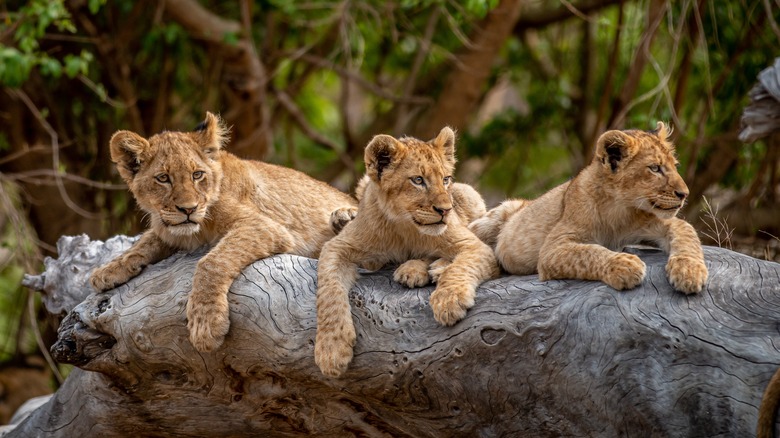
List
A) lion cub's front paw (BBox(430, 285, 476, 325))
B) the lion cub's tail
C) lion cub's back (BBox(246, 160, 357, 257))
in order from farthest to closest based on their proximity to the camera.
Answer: the lion cub's tail
lion cub's back (BBox(246, 160, 357, 257))
lion cub's front paw (BBox(430, 285, 476, 325))

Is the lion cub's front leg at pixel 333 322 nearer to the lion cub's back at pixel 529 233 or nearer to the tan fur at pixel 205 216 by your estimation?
the tan fur at pixel 205 216

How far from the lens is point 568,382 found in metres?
4.71

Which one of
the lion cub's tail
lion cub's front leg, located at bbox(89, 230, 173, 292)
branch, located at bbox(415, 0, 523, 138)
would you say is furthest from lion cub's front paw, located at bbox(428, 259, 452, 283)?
branch, located at bbox(415, 0, 523, 138)

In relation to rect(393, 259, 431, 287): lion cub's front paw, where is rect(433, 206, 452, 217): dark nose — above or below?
above

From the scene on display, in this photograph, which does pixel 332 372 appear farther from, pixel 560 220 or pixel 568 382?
pixel 560 220

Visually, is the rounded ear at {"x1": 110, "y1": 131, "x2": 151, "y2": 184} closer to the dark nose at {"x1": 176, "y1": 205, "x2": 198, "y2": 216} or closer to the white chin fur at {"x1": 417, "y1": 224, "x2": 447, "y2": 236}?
the dark nose at {"x1": 176, "y1": 205, "x2": 198, "y2": 216}

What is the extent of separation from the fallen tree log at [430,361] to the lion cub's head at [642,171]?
30 centimetres

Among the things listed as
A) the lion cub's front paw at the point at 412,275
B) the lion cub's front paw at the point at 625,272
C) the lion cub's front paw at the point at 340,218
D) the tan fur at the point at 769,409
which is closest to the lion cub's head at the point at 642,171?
the lion cub's front paw at the point at 625,272

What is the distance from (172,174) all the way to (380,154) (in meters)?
1.25

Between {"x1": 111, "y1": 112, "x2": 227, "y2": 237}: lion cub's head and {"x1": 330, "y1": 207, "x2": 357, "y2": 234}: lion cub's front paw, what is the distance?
33.6 inches

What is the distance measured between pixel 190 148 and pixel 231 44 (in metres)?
3.54

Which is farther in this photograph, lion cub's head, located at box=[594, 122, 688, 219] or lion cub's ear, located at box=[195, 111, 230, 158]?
lion cub's ear, located at box=[195, 111, 230, 158]

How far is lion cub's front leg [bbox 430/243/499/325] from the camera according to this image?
5012 millimetres

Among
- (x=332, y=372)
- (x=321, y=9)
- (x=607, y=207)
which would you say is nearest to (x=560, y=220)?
(x=607, y=207)
